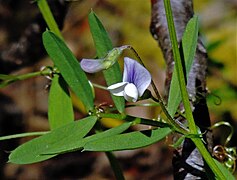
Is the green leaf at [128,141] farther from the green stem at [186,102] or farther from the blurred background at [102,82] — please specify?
the blurred background at [102,82]

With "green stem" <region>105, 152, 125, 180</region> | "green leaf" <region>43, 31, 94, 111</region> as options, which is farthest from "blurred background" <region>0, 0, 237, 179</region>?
"green leaf" <region>43, 31, 94, 111</region>

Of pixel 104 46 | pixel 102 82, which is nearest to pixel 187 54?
pixel 104 46

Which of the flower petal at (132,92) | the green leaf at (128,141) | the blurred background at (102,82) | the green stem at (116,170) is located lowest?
the blurred background at (102,82)

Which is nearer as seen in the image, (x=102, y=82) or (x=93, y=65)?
(x=93, y=65)

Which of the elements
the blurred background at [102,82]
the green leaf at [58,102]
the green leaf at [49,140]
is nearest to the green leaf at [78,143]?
the green leaf at [49,140]

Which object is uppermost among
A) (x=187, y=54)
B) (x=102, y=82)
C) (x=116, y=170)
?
(x=187, y=54)

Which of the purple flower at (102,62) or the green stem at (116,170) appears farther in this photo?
the green stem at (116,170)

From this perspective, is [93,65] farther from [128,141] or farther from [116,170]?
[116,170]

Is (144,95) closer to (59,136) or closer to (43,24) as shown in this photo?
(59,136)
